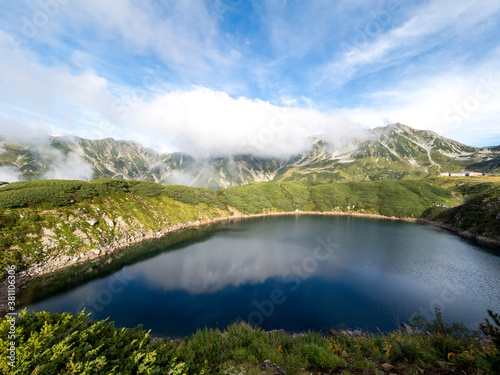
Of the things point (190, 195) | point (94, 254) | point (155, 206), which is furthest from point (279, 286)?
point (190, 195)

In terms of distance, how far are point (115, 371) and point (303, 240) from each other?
190ft

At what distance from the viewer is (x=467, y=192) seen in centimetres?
11538

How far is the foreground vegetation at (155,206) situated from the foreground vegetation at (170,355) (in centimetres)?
3605

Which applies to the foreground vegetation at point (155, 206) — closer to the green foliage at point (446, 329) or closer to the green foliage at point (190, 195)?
the green foliage at point (190, 195)

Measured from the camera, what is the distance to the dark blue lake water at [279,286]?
76.6 ft

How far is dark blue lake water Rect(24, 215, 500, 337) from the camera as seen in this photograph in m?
23.3

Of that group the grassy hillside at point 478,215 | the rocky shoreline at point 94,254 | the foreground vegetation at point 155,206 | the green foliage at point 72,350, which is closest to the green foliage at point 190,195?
the foreground vegetation at point 155,206

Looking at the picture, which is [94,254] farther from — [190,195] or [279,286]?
[190,195]

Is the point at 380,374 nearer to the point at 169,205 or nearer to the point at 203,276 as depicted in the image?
the point at 203,276

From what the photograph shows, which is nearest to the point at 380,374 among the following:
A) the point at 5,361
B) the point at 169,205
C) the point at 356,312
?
the point at 5,361

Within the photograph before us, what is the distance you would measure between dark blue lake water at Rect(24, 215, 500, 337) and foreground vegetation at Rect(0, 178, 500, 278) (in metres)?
8.34

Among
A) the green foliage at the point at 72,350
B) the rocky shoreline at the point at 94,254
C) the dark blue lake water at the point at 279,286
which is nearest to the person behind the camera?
the green foliage at the point at 72,350

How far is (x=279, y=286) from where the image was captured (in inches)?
1195

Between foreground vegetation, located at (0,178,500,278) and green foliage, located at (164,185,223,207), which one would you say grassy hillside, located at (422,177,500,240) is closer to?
foreground vegetation, located at (0,178,500,278)
